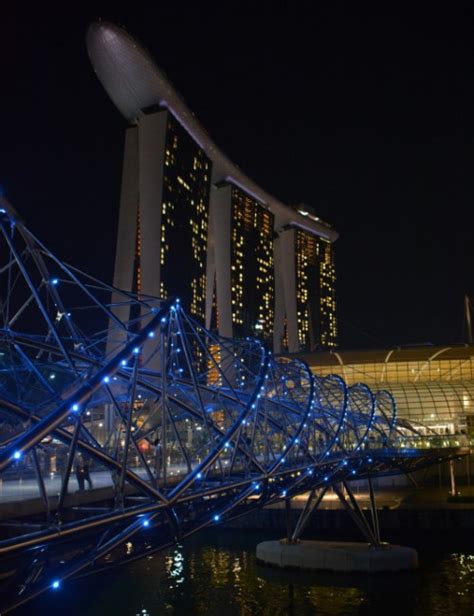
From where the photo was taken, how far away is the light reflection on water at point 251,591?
30531mm

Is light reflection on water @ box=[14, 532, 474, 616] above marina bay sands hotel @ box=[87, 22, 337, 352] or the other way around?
the other way around

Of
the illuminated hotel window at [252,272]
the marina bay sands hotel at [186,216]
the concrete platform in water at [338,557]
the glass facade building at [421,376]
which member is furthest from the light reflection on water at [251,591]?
the illuminated hotel window at [252,272]

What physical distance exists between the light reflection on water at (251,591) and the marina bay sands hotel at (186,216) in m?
26.1

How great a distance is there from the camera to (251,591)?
34.3 m

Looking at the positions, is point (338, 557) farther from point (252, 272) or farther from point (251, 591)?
point (252, 272)

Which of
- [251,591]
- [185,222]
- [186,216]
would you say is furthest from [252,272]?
[251,591]

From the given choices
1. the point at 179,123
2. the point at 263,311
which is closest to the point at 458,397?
the point at 179,123

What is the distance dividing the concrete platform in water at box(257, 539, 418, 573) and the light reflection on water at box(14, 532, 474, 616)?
0.68 m

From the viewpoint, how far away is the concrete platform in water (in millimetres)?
38125

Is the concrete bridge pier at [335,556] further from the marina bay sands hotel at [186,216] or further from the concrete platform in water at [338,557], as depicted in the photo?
the marina bay sands hotel at [186,216]

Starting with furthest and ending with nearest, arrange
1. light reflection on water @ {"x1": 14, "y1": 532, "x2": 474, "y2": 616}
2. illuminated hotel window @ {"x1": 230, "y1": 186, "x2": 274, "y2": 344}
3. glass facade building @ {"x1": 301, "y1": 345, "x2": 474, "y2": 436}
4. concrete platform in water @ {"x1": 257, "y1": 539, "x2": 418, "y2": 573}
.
A: 1. illuminated hotel window @ {"x1": 230, "y1": 186, "x2": 274, "y2": 344}
2. glass facade building @ {"x1": 301, "y1": 345, "x2": 474, "y2": 436}
3. concrete platform in water @ {"x1": 257, "y1": 539, "x2": 418, "y2": 573}
4. light reflection on water @ {"x1": 14, "y1": 532, "x2": 474, "y2": 616}

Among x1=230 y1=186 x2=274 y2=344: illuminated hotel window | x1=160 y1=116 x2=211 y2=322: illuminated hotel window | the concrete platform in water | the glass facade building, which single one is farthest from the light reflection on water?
x1=230 y1=186 x2=274 y2=344: illuminated hotel window

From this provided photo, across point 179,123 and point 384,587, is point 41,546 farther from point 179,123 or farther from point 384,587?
point 179,123

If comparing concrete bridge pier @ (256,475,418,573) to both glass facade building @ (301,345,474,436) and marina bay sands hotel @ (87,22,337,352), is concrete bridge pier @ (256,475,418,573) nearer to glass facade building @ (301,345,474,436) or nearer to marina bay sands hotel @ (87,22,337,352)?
marina bay sands hotel @ (87,22,337,352)
